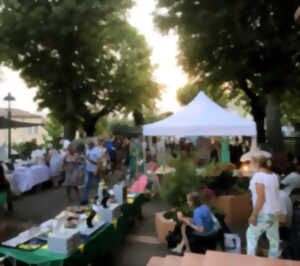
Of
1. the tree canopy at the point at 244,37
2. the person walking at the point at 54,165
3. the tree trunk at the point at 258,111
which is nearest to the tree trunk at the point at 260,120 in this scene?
the tree trunk at the point at 258,111

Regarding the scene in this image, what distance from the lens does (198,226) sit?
375 centimetres

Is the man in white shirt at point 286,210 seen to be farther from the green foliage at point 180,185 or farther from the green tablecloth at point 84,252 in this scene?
the green tablecloth at point 84,252

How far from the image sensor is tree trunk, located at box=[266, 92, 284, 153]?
14258 mm

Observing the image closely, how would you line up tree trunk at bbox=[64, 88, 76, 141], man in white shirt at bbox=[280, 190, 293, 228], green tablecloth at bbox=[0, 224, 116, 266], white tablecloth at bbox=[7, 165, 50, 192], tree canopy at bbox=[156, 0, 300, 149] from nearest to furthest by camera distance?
green tablecloth at bbox=[0, 224, 116, 266] < man in white shirt at bbox=[280, 190, 293, 228] < white tablecloth at bbox=[7, 165, 50, 192] < tree canopy at bbox=[156, 0, 300, 149] < tree trunk at bbox=[64, 88, 76, 141]

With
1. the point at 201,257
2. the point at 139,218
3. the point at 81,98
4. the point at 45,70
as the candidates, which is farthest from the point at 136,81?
the point at 201,257

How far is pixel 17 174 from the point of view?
28.8ft

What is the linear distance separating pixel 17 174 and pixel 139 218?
4.38m

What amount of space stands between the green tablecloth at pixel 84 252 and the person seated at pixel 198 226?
1.12m

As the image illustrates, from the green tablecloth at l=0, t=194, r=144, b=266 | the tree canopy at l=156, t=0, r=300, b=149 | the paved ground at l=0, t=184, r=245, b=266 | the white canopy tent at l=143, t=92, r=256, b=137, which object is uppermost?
the tree canopy at l=156, t=0, r=300, b=149

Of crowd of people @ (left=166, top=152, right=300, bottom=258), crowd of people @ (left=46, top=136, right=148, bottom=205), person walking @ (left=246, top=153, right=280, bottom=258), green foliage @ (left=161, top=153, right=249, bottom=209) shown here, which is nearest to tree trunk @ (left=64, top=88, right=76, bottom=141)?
crowd of people @ (left=46, top=136, right=148, bottom=205)

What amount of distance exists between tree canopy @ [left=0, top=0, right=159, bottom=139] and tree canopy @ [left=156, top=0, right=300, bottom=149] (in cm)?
587

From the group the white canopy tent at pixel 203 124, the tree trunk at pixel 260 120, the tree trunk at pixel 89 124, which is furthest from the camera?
the tree trunk at pixel 89 124

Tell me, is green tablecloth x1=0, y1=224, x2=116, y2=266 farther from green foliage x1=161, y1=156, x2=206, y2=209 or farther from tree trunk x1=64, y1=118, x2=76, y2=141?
tree trunk x1=64, y1=118, x2=76, y2=141

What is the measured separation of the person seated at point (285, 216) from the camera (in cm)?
459
